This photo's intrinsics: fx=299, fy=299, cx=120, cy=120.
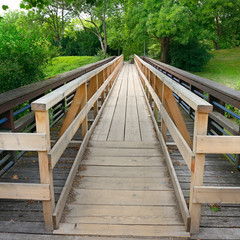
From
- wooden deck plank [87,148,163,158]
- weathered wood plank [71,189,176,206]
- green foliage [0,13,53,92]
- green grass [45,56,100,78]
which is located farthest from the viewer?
green grass [45,56,100,78]

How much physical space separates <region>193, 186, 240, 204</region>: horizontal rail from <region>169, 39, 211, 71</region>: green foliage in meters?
25.6

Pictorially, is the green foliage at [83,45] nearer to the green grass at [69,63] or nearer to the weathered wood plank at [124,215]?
the green grass at [69,63]

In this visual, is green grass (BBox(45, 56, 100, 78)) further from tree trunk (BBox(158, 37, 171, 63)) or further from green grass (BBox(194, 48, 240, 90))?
green grass (BBox(194, 48, 240, 90))

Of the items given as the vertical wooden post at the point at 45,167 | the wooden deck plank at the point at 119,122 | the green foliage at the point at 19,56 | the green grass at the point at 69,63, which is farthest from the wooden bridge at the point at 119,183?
the green grass at the point at 69,63

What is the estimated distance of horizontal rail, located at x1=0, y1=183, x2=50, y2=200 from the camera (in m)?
2.49

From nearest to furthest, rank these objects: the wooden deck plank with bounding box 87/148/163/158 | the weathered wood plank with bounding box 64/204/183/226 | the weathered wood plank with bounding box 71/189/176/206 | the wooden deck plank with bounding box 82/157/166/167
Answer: the weathered wood plank with bounding box 64/204/183/226 < the weathered wood plank with bounding box 71/189/176/206 < the wooden deck plank with bounding box 82/157/166/167 < the wooden deck plank with bounding box 87/148/163/158

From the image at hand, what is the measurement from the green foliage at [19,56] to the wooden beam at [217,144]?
4170 millimetres

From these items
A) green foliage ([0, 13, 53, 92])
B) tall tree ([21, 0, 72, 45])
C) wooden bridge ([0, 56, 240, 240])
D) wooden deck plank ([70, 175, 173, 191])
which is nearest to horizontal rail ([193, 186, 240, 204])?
wooden bridge ([0, 56, 240, 240])

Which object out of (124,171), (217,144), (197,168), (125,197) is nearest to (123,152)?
(124,171)

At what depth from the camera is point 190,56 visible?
26969 millimetres

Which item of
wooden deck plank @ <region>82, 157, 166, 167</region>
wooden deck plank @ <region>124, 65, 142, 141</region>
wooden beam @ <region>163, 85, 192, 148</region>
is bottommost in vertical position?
wooden deck plank @ <region>82, 157, 166, 167</region>

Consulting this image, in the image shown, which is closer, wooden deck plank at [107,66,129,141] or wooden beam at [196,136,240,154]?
wooden beam at [196,136,240,154]

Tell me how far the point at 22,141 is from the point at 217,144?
1565mm

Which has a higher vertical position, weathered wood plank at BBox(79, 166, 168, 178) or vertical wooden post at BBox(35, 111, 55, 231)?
vertical wooden post at BBox(35, 111, 55, 231)
